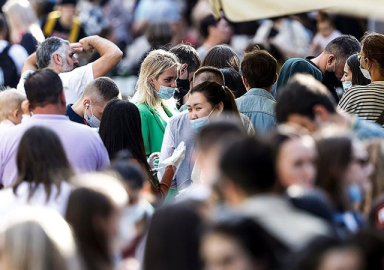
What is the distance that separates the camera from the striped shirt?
7270 millimetres

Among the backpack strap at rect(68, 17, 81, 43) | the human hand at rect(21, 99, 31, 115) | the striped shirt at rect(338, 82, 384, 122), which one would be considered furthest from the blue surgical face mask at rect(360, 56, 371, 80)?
the backpack strap at rect(68, 17, 81, 43)

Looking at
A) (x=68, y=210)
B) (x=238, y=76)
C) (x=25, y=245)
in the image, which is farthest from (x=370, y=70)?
(x=25, y=245)

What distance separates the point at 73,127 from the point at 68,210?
193 cm

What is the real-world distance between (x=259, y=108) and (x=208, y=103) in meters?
0.99

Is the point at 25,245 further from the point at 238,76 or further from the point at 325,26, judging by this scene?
the point at 325,26

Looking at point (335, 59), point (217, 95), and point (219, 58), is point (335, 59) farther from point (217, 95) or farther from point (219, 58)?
point (217, 95)

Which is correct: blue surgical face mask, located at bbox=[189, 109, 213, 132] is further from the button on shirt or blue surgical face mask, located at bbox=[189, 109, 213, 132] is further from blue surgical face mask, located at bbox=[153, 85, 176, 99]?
blue surgical face mask, located at bbox=[153, 85, 176, 99]

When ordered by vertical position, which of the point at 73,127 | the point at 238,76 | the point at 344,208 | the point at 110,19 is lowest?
the point at 110,19

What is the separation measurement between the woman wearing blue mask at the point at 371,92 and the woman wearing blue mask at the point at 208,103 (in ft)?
3.39

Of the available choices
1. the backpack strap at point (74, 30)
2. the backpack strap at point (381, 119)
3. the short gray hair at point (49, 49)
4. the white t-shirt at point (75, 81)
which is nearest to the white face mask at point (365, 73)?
the backpack strap at point (381, 119)

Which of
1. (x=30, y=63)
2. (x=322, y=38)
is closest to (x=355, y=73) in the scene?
(x=30, y=63)

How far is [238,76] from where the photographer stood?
28.0 feet

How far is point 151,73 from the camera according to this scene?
7.99 metres

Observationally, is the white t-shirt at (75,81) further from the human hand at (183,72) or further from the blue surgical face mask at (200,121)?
the blue surgical face mask at (200,121)
